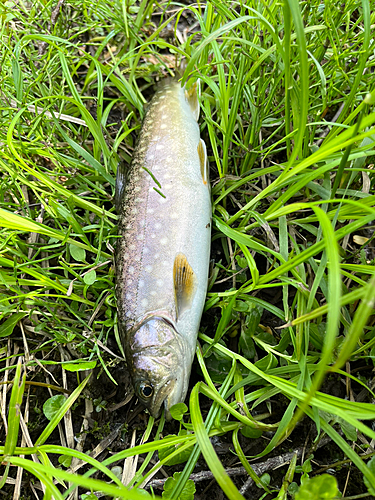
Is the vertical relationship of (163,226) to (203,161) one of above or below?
below

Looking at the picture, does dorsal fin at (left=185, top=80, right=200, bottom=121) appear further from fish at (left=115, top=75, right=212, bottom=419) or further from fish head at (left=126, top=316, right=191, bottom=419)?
fish head at (left=126, top=316, right=191, bottom=419)

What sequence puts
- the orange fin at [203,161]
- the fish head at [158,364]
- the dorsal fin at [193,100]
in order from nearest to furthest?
1. the fish head at [158,364]
2. the orange fin at [203,161]
3. the dorsal fin at [193,100]

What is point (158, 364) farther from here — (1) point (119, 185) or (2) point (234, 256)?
(1) point (119, 185)

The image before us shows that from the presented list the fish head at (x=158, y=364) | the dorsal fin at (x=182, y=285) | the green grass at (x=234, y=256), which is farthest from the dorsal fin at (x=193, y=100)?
the fish head at (x=158, y=364)

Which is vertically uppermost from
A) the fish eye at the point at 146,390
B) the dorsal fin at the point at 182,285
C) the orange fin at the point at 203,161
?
the orange fin at the point at 203,161

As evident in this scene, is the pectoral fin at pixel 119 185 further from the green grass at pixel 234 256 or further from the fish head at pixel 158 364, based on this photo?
the fish head at pixel 158 364

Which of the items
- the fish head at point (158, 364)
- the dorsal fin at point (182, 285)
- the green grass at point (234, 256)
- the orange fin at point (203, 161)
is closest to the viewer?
the green grass at point (234, 256)

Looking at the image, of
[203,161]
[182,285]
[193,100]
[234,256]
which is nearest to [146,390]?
[182,285]
